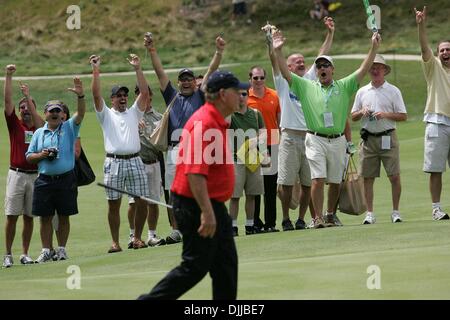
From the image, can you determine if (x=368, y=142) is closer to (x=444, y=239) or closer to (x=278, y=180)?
(x=278, y=180)

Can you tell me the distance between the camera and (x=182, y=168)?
1051 cm

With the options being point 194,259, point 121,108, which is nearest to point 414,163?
point 121,108

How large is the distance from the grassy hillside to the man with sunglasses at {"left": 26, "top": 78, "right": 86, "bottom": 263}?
25144mm

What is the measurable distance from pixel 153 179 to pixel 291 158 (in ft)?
6.27

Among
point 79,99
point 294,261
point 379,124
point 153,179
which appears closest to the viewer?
point 294,261

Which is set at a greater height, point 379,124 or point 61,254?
point 379,124

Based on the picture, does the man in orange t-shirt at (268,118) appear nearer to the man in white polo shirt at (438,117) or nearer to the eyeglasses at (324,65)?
the eyeglasses at (324,65)

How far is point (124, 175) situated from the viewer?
1672cm

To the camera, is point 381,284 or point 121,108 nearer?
point 381,284

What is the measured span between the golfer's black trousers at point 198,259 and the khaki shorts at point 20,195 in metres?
6.71

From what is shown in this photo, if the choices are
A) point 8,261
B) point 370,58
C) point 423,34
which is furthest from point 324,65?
point 8,261

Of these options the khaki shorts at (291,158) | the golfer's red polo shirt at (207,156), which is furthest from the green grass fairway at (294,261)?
the golfer's red polo shirt at (207,156)

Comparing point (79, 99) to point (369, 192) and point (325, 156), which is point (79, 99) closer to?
point (325, 156)
